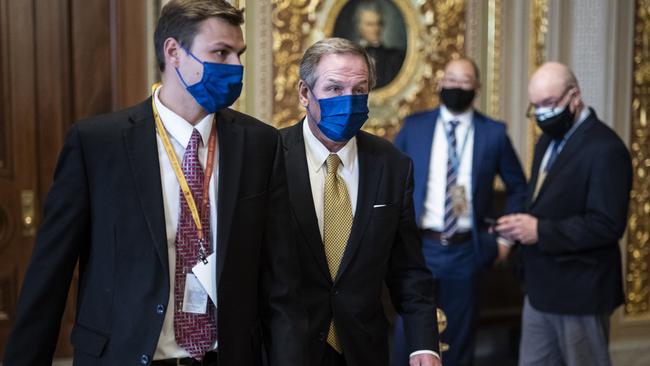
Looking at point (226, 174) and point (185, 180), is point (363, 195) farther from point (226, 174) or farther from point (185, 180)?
point (185, 180)

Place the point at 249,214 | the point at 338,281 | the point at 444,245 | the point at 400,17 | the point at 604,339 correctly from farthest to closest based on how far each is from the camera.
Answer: the point at 400,17
the point at 444,245
the point at 604,339
the point at 338,281
the point at 249,214

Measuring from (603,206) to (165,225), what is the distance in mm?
2311

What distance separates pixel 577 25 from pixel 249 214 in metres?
4.00

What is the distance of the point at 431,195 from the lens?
15.2ft

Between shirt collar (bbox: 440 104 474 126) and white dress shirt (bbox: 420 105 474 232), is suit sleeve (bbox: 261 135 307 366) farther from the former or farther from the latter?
shirt collar (bbox: 440 104 474 126)

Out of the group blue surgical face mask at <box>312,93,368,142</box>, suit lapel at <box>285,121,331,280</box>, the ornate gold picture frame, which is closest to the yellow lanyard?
suit lapel at <box>285,121,331,280</box>

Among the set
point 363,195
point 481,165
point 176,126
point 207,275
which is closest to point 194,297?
point 207,275

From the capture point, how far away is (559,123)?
388 cm

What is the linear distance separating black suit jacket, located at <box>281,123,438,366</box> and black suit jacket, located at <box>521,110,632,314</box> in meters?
1.26

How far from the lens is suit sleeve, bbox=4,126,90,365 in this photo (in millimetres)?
2023

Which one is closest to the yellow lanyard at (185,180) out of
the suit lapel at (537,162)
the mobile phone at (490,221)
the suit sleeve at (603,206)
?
the suit sleeve at (603,206)

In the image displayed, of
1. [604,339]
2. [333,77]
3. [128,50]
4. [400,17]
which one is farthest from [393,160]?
[400,17]

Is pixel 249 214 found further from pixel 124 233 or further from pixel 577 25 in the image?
pixel 577 25

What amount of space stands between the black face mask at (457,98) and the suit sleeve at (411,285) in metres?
1.94
